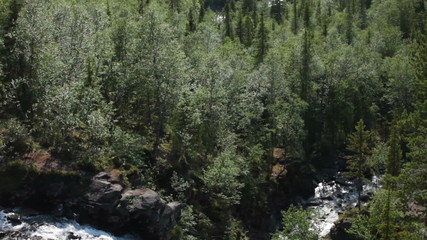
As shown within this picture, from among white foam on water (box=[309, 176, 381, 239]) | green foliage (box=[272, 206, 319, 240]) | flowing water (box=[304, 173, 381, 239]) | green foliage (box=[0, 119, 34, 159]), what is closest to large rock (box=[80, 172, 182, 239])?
green foliage (box=[0, 119, 34, 159])

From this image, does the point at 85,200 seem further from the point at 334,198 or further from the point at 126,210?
the point at 334,198

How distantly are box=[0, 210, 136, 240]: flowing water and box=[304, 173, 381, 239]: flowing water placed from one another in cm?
2827

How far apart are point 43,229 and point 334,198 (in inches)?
1591

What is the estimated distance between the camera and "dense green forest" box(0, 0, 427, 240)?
37750 millimetres

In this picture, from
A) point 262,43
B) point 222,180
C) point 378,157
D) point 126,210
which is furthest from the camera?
point 262,43

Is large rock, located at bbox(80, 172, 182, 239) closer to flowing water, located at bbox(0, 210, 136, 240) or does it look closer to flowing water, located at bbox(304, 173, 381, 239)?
flowing water, located at bbox(0, 210, 136, 240)

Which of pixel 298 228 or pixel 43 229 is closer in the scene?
pixel 43 229

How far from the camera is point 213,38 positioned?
266ft

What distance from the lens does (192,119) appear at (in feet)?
159

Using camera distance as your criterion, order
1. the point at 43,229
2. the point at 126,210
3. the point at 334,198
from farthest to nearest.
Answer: the point at 334,198, the point at 126,210, the point at 43,229

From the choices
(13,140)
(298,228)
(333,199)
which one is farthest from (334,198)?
(13,140)

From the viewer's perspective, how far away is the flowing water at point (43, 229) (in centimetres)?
3088

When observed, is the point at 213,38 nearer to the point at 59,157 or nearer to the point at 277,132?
the point at 277,132

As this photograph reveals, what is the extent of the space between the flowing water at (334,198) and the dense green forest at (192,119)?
284 cm
